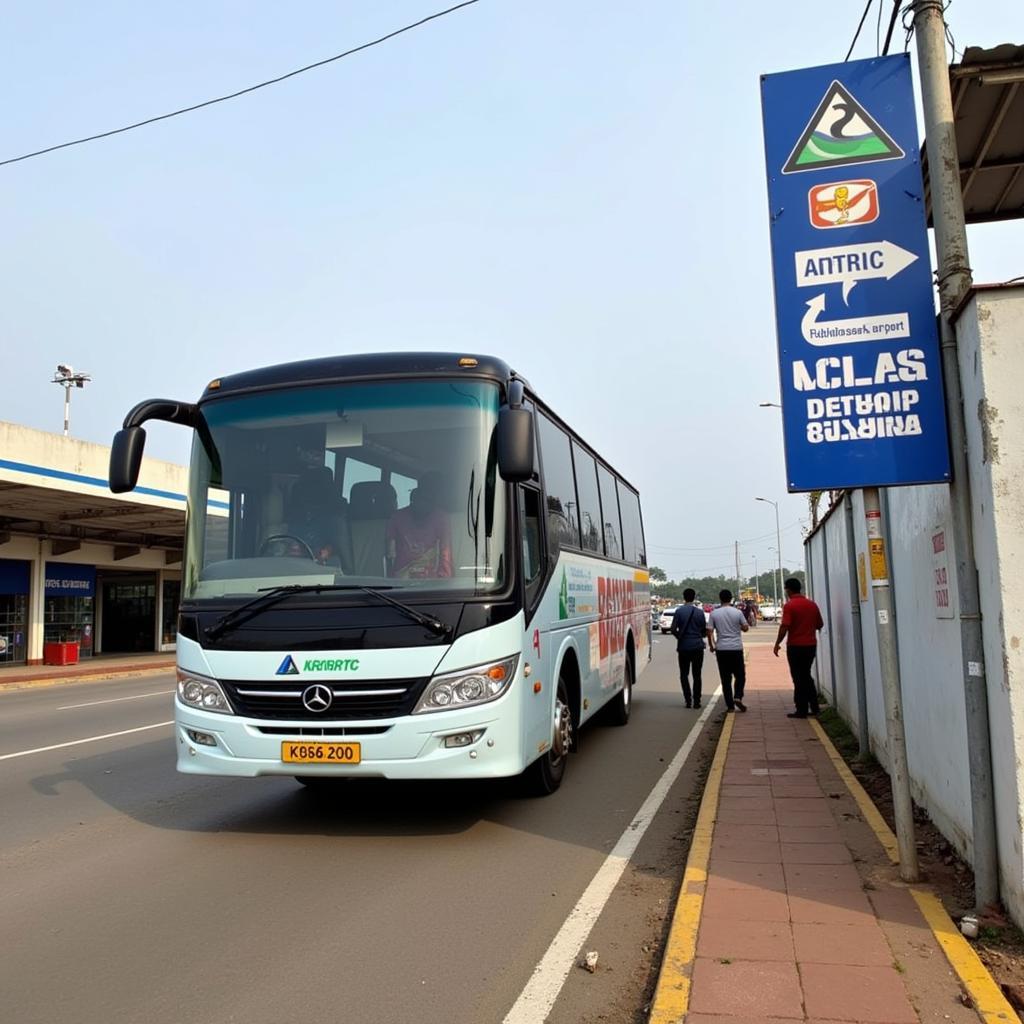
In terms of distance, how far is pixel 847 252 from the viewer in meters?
4.85

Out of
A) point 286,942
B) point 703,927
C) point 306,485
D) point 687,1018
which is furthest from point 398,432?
point 687,1018

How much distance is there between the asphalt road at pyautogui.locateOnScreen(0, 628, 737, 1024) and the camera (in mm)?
3682

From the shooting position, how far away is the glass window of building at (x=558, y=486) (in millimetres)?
7402

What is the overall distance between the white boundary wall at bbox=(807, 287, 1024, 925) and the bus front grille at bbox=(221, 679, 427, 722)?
123 inches

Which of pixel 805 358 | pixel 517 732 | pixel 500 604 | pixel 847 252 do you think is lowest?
pixel 517 732

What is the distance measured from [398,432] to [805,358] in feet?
8.86

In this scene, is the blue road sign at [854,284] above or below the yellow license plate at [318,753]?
above

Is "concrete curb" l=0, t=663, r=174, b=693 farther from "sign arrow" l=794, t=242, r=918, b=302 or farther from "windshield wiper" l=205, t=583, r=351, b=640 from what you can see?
"sign arrow" l=794, t=242, r=918, b=302

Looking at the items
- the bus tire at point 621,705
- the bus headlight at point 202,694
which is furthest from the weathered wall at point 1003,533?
the bus tire at point 621,705

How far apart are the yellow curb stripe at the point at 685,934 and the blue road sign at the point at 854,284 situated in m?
2.24

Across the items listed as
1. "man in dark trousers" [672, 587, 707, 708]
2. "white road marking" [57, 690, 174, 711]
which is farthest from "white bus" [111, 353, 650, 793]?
"white road marking" [57, 690, 174, 711]

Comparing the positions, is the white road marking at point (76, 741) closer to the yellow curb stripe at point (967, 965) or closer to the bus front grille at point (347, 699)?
the bus front grille at point (347, 699)

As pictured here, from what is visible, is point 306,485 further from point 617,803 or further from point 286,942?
point 617,803

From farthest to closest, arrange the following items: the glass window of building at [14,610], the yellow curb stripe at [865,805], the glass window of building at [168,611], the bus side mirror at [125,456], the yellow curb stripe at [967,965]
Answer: the glass window of building at [168,611] → the glass window of building at [14,610] → the bus side mirror at [125,456] → the yellow curb stripe at [865,805] → the yellow curb stripe at [967,965]
